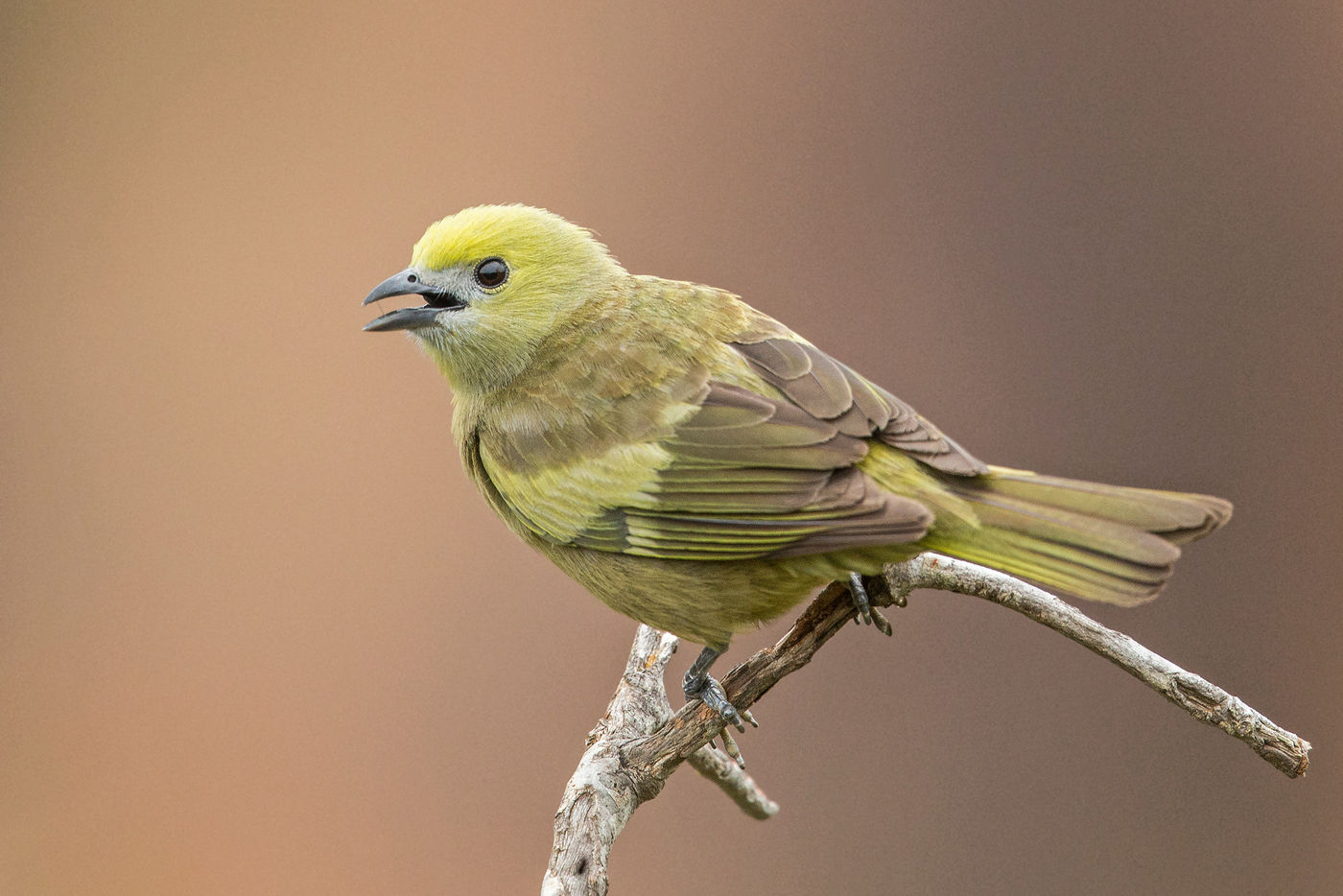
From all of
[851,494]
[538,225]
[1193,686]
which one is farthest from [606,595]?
[1193,686]

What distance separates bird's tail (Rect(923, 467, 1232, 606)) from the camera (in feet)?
8.23

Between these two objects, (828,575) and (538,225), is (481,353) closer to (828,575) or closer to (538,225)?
(538,225)

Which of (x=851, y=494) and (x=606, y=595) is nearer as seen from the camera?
(x=851, y=494)

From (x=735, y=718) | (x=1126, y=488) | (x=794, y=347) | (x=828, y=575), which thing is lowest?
(x=735, y=718)

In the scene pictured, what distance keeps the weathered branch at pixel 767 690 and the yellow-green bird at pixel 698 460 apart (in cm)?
8

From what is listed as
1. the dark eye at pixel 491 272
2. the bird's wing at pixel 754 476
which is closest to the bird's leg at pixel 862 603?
the bird's wing at pixel 754 476

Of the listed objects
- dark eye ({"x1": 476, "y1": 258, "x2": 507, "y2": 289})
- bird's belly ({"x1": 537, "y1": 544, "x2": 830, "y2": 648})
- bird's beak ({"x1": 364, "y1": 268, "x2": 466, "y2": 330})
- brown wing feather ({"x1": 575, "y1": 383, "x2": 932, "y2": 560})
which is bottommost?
bird's belly ({"x1": 537, "y1": 544, "x2": 830, "y2": 648})

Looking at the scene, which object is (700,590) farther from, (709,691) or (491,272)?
(491,272)

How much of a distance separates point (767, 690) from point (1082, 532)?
2.87ft

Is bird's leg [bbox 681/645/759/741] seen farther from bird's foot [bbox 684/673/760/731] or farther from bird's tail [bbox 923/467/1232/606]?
bird's tail [bbox 923/467/1232/606]

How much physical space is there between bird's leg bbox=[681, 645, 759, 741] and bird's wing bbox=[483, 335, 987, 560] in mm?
325

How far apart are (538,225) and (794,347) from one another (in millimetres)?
888

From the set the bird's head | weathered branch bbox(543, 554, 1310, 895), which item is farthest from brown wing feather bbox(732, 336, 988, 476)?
the bird's head

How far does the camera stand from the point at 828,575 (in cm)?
281
